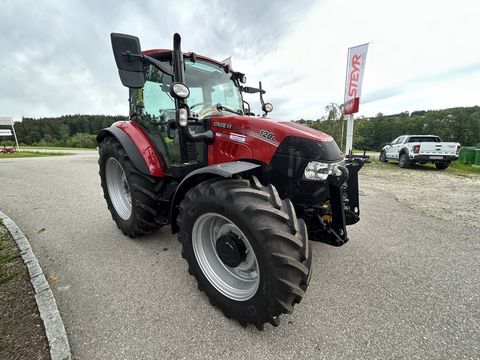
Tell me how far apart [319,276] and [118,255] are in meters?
2.28

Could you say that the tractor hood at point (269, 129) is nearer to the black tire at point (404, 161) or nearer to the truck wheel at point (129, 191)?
the truck wheel at point (129, 191)

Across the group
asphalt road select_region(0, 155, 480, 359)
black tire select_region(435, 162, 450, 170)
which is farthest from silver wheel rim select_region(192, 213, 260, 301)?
black tire select_region(435, 162, 450, 170)

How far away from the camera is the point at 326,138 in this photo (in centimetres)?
202

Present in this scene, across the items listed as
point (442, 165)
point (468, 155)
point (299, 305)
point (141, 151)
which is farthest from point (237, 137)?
point (468, 155)

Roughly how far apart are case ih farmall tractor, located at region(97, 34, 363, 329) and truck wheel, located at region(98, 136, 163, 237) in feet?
0.05

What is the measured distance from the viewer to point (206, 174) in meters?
1.87

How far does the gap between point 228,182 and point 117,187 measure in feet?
8.09

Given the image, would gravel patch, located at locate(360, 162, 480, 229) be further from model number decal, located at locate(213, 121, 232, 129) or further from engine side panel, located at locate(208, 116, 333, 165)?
model number decal, located at locate(213, 121, 232, 129)

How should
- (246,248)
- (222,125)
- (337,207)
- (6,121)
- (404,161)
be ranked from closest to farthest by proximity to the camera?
(246,248) < (337,207) < (222,125) < (404,161) < (6,121)

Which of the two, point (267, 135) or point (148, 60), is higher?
point (148, 60)

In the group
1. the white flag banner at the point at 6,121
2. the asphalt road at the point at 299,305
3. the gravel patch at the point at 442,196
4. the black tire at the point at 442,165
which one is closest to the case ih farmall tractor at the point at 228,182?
the asphalt road at the point at 299,305

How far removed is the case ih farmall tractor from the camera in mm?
1478

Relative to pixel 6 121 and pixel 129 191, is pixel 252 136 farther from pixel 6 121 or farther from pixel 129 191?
pixel 6 121

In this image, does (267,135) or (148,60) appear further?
(267,135)
